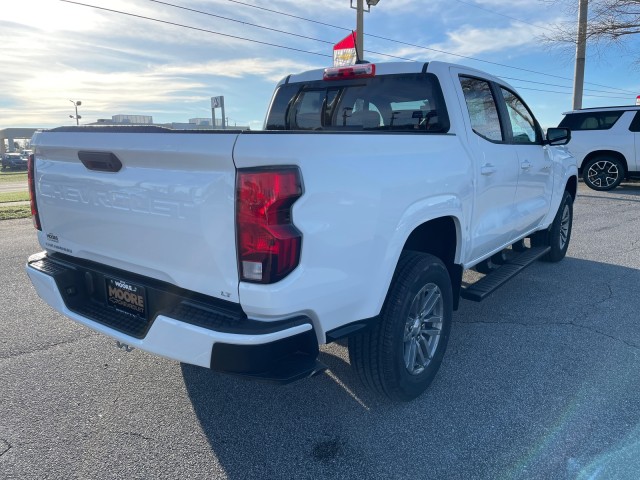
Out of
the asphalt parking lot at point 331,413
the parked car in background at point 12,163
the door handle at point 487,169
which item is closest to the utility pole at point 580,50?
the asphalt parking lot at point 331,413

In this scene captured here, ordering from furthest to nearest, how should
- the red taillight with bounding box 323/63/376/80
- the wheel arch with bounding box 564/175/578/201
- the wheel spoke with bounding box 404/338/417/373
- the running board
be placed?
the wheel arch with bounding box 564/175/578/201 → the red taillight with bounding box 323/63/376/80 → the running board → the wheel spoke with bounding box 404/338/417/373

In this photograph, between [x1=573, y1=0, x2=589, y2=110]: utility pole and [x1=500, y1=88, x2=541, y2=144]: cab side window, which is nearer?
[x1=500, y1=88, x2=541, y2=144]: cab side window

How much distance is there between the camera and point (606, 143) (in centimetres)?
1284

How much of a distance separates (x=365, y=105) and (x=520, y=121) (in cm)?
166

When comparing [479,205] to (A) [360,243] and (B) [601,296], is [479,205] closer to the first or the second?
(A) [360,243]

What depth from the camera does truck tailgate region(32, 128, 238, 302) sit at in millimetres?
2025

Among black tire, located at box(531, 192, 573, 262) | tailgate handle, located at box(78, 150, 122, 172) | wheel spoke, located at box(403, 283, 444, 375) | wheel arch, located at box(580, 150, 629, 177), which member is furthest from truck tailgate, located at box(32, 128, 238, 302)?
wheel arch, located at box(580, 150, 629, 177)

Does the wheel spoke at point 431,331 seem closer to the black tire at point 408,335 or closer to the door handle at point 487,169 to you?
the black tire at point 408,335

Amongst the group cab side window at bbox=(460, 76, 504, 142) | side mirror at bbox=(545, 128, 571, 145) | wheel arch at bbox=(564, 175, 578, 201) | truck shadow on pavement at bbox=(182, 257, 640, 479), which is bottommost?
Answer: truck shadow on pavement at bbox=(182, 257, 640, 479)

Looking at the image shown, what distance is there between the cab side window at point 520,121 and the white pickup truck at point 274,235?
83cm

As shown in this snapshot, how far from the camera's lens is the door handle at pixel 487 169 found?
134 inches

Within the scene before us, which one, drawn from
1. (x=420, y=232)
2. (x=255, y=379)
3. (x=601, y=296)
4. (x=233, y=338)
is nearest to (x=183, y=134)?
(x=233, y=338)

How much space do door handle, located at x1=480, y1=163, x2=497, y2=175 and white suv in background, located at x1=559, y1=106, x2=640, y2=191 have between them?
1102cm

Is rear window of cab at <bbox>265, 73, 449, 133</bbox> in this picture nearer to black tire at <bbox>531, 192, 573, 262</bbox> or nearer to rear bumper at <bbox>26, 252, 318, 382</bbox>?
rear bumper at <bbox>26, 252, 318, 382</bbox>
